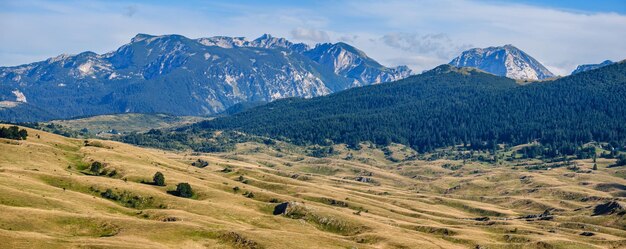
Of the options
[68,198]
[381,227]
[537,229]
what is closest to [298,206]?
[381,227]

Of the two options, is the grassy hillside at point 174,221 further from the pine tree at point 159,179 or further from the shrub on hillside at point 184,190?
the shrub on hillside at point 184,190

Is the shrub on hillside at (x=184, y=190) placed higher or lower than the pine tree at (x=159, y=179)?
lower

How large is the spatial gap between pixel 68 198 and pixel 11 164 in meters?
37.4

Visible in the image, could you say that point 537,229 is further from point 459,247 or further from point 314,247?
point 314,247

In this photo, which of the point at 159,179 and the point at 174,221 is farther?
the point at 159,179

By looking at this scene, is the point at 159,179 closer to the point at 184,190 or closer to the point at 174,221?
the point at 184,190

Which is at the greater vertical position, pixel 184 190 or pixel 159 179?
pixel 159 179

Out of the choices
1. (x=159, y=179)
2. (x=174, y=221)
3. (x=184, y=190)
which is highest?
(x=159, y=179)

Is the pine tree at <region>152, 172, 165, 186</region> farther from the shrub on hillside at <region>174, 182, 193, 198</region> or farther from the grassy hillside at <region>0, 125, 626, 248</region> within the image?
the shrub on hillside at <region>174, 182, 193, 198</region>

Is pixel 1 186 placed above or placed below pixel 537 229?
above

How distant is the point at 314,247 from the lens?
12388cm

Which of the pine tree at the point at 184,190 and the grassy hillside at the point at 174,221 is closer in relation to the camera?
the grassy hillside at the point at 174,221

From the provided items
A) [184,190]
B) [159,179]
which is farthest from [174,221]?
[159,179]

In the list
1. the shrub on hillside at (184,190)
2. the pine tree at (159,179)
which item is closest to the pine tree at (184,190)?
the shrub on hillside at (184,190)
